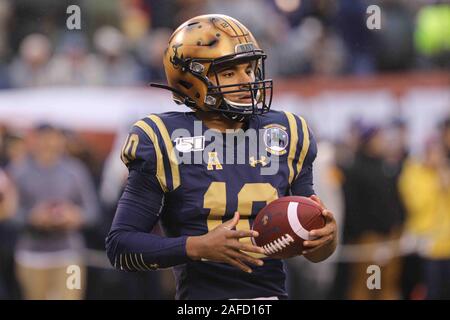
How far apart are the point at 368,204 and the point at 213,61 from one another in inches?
181

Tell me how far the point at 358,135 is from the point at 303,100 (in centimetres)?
53

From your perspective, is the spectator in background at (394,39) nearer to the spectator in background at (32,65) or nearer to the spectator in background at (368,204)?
the spectator in background at (368,204)

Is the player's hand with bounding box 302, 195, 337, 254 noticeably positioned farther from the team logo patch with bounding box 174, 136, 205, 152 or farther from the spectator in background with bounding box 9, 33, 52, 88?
the spectator in background with bounding box 9, 33, 52, 88

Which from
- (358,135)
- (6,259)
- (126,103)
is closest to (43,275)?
(6,259)

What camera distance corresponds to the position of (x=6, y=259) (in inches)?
305

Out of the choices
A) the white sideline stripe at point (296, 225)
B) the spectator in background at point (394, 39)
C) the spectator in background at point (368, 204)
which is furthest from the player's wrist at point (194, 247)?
the spectator in background at point (394, 39)

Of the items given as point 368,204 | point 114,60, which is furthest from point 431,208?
point 114,60

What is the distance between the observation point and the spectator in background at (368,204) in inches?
319

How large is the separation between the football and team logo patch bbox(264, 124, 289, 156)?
0.32 m

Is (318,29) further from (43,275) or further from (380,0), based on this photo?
(43,275)

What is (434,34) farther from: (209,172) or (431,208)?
(209,172)

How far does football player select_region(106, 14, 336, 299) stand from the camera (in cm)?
364

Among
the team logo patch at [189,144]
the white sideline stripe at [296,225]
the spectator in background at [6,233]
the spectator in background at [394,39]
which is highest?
the spectator in background at [394,39]

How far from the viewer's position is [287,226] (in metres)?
3.48
